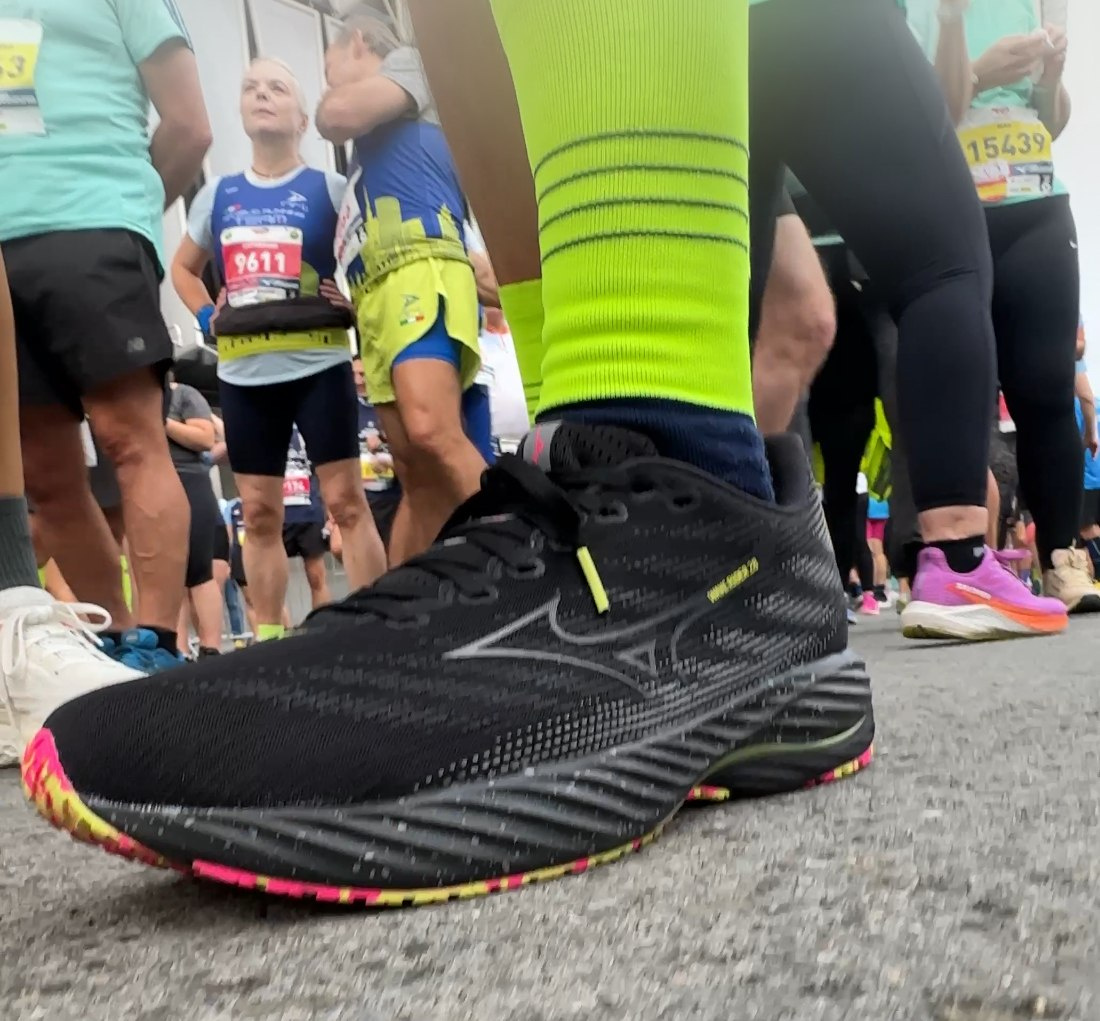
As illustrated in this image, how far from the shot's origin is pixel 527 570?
465 mm

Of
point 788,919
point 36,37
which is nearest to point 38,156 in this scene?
point 36,37

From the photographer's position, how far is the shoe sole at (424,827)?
14.5 inches

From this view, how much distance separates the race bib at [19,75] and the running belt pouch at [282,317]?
0.63 meters

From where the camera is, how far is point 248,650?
1.39ft

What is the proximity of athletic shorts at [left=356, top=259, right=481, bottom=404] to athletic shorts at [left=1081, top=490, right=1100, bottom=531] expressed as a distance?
163 cm

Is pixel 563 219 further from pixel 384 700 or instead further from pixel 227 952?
pixel 227 952

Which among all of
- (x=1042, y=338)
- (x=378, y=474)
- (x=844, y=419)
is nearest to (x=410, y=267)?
(x=844, y=419)

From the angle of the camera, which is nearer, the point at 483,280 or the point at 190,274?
the point at 483,280

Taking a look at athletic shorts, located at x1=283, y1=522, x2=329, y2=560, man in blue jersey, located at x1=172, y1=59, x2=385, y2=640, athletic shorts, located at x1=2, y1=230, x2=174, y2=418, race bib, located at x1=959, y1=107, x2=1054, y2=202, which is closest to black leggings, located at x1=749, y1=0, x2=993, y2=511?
race bib, located at x1=959, y1=107, x2=1054, y2=202

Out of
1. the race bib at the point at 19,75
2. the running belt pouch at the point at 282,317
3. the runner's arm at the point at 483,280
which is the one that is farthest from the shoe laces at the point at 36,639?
the runner's arm at the point at 483,280

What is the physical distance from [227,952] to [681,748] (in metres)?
0.22

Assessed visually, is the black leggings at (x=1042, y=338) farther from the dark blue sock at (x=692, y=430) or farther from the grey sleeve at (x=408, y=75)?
the dark blue sock at (x=692, y=430)

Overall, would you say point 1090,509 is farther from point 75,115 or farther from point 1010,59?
point 75,115

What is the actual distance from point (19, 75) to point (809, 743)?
4.74 ft
